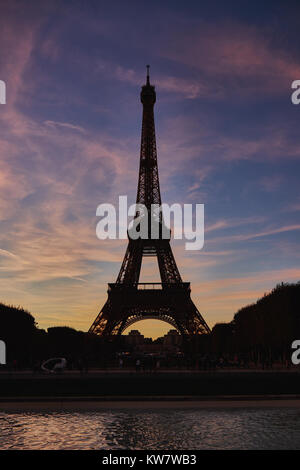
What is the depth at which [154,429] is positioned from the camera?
50.0 feet

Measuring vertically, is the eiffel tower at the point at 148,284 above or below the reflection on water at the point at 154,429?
above

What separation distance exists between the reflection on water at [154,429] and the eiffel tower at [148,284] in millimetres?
48061

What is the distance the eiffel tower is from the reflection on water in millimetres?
48061

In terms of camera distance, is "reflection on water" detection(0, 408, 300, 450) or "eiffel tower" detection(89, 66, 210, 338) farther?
"eiffel tower" detection(89, 66, 210, 338)

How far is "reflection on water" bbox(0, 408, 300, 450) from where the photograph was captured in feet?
44.1

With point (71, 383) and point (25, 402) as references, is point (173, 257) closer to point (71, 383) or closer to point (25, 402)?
point (71, 383)

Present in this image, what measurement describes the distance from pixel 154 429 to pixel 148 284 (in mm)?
58264

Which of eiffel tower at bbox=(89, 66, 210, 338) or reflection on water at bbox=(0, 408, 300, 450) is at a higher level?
eiffel tower at bbox=(89, 66, 210, 338)

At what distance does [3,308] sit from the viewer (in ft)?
202

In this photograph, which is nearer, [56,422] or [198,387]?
[56,422]

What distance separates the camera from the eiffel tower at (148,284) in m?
68.1
